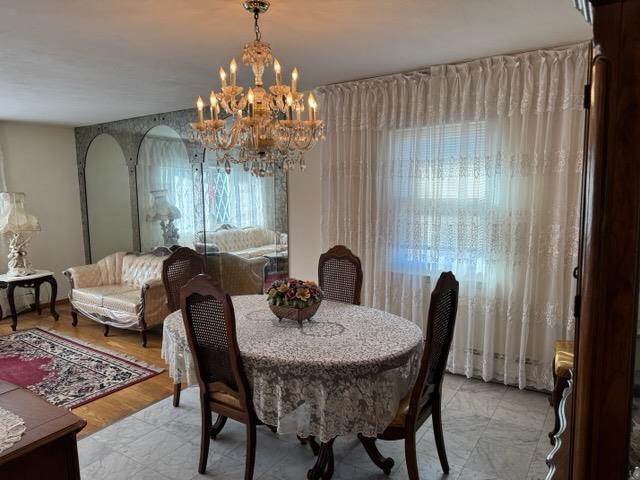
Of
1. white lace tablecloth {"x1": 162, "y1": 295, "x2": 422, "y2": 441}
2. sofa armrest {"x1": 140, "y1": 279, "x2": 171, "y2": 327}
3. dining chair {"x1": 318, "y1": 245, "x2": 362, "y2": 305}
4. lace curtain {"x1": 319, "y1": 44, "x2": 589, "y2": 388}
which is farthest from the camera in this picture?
sofa armrest {"x1": 140, "y1": 279, "x2": 171, "y2": 327}

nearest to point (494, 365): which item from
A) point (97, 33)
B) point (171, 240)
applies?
point (97, 33)

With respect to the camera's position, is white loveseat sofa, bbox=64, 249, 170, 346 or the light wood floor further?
white loveseat sofa, bbox=64, 249, 170, 346

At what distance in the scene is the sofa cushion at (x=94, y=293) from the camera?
4.70 m

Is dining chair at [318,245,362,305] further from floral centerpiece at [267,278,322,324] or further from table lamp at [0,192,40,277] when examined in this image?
table lamp at [0,192,40,277]

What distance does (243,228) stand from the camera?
4781 mm

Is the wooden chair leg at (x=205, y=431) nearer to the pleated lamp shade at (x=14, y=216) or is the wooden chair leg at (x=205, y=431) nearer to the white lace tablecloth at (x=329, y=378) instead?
the white lace tablecloth at (x=329, y=378)

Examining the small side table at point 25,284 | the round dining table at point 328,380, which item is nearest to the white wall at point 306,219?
the round dining table at point 328,380

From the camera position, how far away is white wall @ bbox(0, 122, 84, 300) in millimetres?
5566

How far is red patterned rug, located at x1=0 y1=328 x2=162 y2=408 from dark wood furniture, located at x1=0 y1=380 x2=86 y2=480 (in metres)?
1.80

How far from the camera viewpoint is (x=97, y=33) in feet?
8.18

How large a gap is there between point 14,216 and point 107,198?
1.19m

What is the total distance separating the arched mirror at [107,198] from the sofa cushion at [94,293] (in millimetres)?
948

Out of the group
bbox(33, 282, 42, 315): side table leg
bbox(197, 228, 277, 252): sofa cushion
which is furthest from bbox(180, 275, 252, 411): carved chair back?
bbox(33, 282, 42, 315): side table leg

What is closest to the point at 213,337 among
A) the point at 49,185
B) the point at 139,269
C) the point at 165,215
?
the point at 139,269
